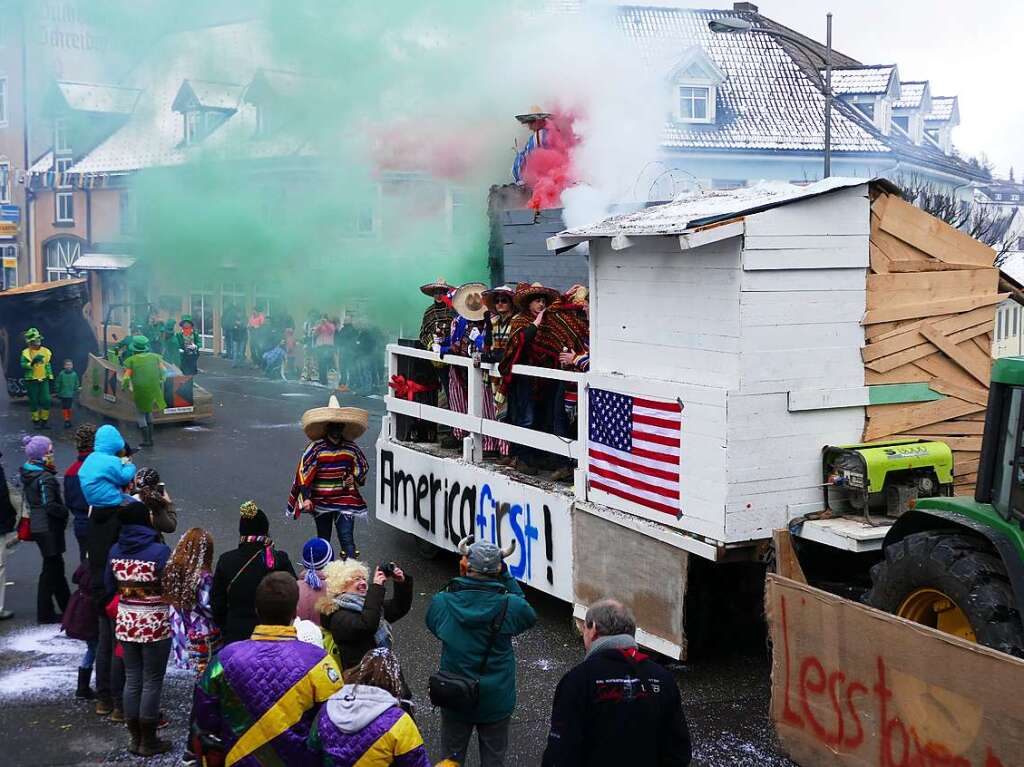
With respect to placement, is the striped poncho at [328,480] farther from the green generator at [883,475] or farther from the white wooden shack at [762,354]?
the green generator at [883,475]

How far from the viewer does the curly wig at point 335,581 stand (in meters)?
5.23

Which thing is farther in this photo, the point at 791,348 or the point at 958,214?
the point at 958,214

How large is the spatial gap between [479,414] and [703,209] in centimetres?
307

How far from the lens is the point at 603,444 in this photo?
8008mm

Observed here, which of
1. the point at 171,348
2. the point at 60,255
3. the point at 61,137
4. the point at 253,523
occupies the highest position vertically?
the point at 61,137

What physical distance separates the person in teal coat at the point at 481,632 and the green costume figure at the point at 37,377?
15298 millimetres

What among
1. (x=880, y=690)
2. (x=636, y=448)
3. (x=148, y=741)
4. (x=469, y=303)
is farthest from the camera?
(x=469, y=303)

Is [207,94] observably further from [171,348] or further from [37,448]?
[37,448]

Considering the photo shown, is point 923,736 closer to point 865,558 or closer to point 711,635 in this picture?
point 865,558

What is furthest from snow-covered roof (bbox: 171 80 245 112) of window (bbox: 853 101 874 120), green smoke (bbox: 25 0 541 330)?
window (bbox: 853 101 874 120)

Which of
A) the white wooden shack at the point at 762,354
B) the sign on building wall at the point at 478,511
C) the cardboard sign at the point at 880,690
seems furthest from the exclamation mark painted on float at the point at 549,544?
the cardboard sign at the point at 880,690

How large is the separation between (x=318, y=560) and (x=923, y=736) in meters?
2.78

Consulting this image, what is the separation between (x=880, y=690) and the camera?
543cm

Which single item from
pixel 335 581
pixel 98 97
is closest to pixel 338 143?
pixel 98 97
